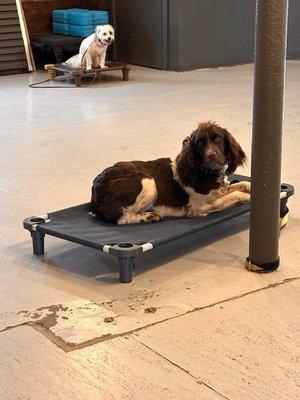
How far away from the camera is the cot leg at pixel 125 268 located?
3.00 metres

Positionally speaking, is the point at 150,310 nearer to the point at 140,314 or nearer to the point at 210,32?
the point at 140,314

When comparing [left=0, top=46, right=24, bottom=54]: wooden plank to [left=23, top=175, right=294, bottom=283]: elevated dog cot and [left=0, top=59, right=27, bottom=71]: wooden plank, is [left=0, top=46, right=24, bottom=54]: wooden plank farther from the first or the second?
[left=23, top=175, right=294, bottom=283]: elevated dog cot

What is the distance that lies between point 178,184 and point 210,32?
6.25 meters

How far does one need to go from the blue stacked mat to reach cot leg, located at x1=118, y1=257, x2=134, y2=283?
6707 mm

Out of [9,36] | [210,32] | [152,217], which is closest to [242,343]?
[152,217]

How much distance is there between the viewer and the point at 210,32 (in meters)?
9.38

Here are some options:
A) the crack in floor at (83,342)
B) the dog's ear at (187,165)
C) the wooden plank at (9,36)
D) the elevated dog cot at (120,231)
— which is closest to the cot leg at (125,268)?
the elevated dog cot at (120,231)

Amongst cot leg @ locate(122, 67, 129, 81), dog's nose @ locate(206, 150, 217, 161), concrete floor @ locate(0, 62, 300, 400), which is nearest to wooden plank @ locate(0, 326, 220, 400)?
concrete floor @ locate(0, 62, 300, 400)

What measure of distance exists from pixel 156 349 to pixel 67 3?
27.4ft

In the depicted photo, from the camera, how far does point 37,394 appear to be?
89.3 inches

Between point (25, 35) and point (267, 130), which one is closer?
point (267, 130)

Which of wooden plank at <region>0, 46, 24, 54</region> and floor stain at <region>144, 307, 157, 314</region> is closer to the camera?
floor stain at <region>144, 307, 157, 314</region>

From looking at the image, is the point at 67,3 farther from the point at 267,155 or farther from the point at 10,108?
the point at 267,155

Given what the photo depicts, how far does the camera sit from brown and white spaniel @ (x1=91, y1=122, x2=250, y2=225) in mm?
3414
